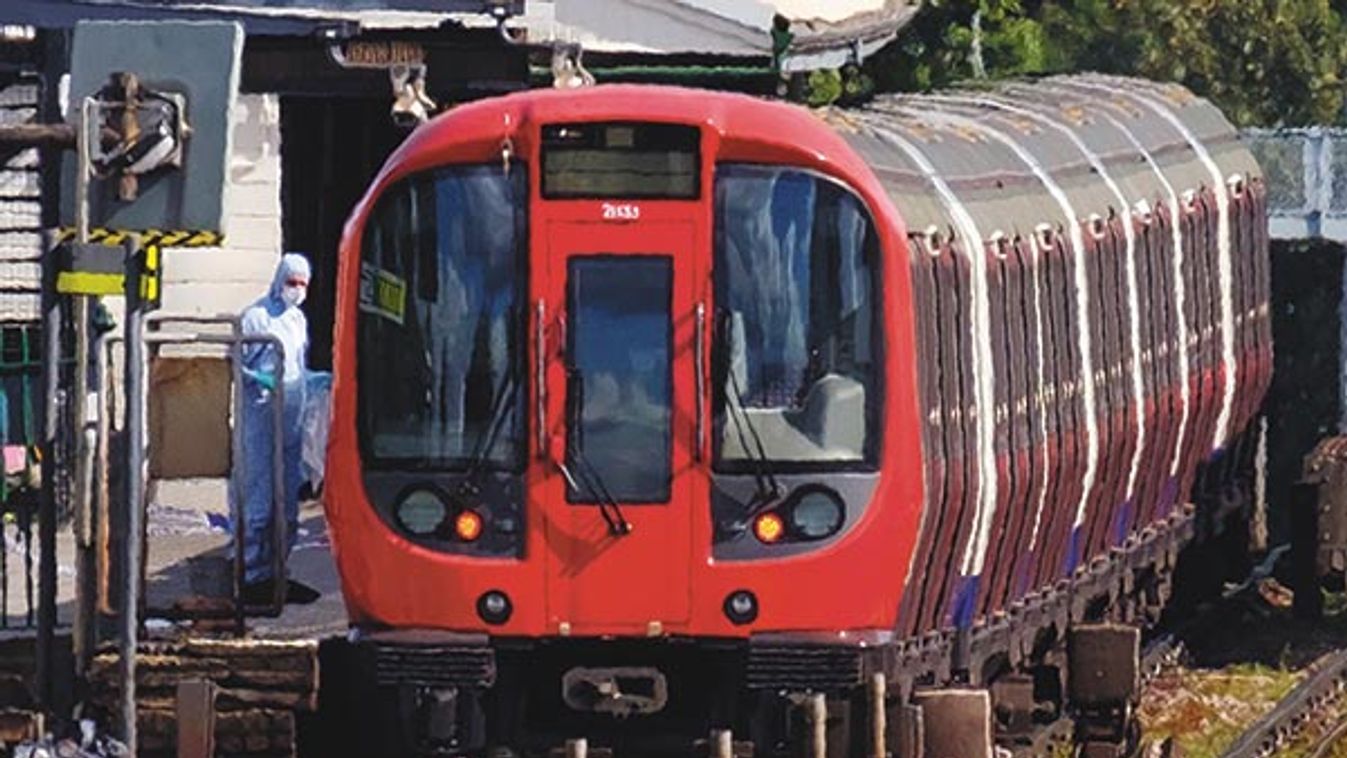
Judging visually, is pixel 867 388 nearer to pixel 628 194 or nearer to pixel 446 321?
pixel 628 194

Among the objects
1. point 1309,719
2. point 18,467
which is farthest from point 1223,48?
point 18,467

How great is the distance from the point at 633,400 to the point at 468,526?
0.70 metres

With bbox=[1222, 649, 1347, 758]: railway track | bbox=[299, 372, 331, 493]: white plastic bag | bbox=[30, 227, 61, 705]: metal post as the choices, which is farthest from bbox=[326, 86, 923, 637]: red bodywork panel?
bbox=[1222, 649, 1347, 758]: railway track

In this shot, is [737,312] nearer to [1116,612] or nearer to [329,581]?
[329,581]

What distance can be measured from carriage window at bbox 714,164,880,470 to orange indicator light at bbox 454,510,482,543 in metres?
0.83

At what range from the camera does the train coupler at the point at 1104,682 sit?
18.2 metres

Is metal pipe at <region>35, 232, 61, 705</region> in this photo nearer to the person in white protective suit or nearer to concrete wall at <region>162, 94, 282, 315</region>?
the person in white protective suit

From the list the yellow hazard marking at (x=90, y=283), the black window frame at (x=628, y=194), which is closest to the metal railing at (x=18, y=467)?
the yellow hazard marking at (x=90, y=283)

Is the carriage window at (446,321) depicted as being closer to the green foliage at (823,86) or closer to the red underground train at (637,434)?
the red underground train at (637,434)

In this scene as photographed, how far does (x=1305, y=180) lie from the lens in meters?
29.8

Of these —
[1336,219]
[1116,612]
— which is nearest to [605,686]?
[1116,612]

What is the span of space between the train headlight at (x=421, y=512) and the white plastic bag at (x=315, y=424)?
1.97 m

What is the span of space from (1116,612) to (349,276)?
23.0ft

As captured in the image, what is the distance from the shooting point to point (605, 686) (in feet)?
50.5
